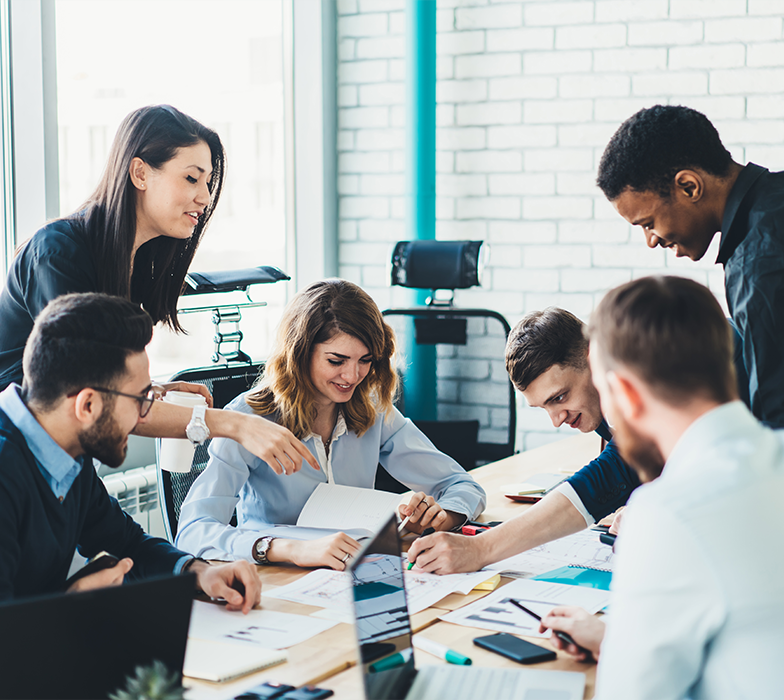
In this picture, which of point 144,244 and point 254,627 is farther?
point 144,244

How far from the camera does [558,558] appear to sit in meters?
1.82

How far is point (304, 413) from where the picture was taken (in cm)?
209

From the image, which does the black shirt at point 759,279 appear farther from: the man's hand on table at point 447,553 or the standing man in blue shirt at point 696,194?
the man's hand on table at point 447,553

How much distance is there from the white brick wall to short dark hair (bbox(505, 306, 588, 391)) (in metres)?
1.40

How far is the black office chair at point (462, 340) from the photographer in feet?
10.2

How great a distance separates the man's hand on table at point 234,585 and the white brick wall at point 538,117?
6.21 feet

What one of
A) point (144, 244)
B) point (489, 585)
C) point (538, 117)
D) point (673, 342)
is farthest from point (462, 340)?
point (673, 342)

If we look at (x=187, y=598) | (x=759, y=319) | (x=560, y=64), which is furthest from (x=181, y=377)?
(x=560, y=64)

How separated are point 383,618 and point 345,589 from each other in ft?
1.59

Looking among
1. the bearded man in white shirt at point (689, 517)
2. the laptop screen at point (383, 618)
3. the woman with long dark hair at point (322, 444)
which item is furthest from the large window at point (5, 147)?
the bearded man in white shirt at point (689, 517)

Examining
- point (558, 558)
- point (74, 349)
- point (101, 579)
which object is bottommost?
point (558, 558)

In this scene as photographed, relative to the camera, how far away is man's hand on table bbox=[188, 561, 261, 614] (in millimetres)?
1519

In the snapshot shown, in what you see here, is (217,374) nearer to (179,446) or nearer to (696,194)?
(179,446)

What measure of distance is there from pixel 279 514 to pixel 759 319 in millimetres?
1168
